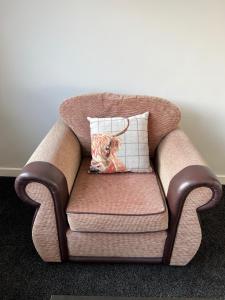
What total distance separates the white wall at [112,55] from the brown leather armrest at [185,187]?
0.89 meters

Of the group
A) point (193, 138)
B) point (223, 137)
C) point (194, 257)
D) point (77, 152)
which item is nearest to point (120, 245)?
point (194, 257)

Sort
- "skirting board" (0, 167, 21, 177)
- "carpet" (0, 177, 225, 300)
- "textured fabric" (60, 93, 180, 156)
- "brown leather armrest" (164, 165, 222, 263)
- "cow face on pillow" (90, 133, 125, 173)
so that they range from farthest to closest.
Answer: "skirting board" (0, 167, 21, 177), "textured fabric" (60, 93, 180, 156), "cow face on pillow" (90, 133, 125, 173), "carpet" (0, 177, 225, 300), "brown leather armrest" (164, 165, 222, 263)

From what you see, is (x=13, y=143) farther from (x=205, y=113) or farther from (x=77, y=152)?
(x=205, y=113)

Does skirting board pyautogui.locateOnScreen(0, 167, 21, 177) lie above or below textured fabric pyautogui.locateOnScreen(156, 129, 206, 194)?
below

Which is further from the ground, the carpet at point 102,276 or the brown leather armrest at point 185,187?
the brown leather armrest at point 185,187

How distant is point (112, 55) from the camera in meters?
2.00

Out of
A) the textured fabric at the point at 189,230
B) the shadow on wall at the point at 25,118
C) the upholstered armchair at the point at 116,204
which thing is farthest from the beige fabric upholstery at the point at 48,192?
the textured fabric at the point at 189,230

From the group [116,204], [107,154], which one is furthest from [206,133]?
[116,204]

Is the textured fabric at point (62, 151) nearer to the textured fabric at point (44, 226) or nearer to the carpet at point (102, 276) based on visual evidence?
the textured fabric at point (44, 226)

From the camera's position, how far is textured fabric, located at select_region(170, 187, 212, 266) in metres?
1.38

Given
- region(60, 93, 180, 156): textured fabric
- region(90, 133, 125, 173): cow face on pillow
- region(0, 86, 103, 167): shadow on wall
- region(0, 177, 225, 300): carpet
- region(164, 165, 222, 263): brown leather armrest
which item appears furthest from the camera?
region(0, 86, 103, 167): shadow on wall

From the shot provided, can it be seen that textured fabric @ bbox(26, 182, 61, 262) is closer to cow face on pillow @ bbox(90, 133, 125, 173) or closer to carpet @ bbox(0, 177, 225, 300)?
carpet @ bbox(0, 177, 225, 300)

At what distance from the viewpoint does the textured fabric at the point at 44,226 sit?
4.55ft

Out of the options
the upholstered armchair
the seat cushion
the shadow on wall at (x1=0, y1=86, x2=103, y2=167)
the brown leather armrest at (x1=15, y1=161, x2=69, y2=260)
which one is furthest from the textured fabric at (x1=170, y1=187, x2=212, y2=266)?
the shadow on wall at (x1=0, y1=86, x2=103, y2=167)
